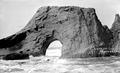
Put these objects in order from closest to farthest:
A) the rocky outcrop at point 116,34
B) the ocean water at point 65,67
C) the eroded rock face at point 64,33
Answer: the ocean water at point 65,67, the eroded rock face at point 64,33, the rocky outcrop at point 116,34

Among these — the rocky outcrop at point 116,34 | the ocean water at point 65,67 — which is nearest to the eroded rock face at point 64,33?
the rocky outcrop at point 116,34

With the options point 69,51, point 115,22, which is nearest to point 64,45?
point 69,51

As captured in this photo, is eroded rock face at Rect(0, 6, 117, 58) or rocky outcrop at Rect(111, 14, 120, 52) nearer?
eroded rock face at Rect(0, 6, 117, 58)

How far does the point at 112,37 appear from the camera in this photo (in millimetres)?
58125

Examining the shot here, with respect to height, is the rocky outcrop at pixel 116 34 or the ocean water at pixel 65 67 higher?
the rocky outcrop at pixel 116 34

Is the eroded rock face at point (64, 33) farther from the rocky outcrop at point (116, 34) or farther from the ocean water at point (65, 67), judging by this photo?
the ocean water at point (65, 67)

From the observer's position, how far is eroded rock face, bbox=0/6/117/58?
48.4 m

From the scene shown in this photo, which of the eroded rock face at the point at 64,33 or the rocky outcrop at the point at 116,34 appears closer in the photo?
the eroded rock face at the point at 64,33

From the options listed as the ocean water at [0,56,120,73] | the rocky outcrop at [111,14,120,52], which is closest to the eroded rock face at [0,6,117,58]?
the rocky outcrop at [111,14,120,52]

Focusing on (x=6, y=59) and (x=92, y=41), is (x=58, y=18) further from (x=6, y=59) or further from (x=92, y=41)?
(x=6, y=59)

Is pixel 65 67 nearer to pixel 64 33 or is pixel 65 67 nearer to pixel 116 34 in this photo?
pixel 64 33

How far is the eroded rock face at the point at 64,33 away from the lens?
48.4m

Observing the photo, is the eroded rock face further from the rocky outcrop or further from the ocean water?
the ocean water

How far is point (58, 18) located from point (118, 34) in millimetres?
16934
